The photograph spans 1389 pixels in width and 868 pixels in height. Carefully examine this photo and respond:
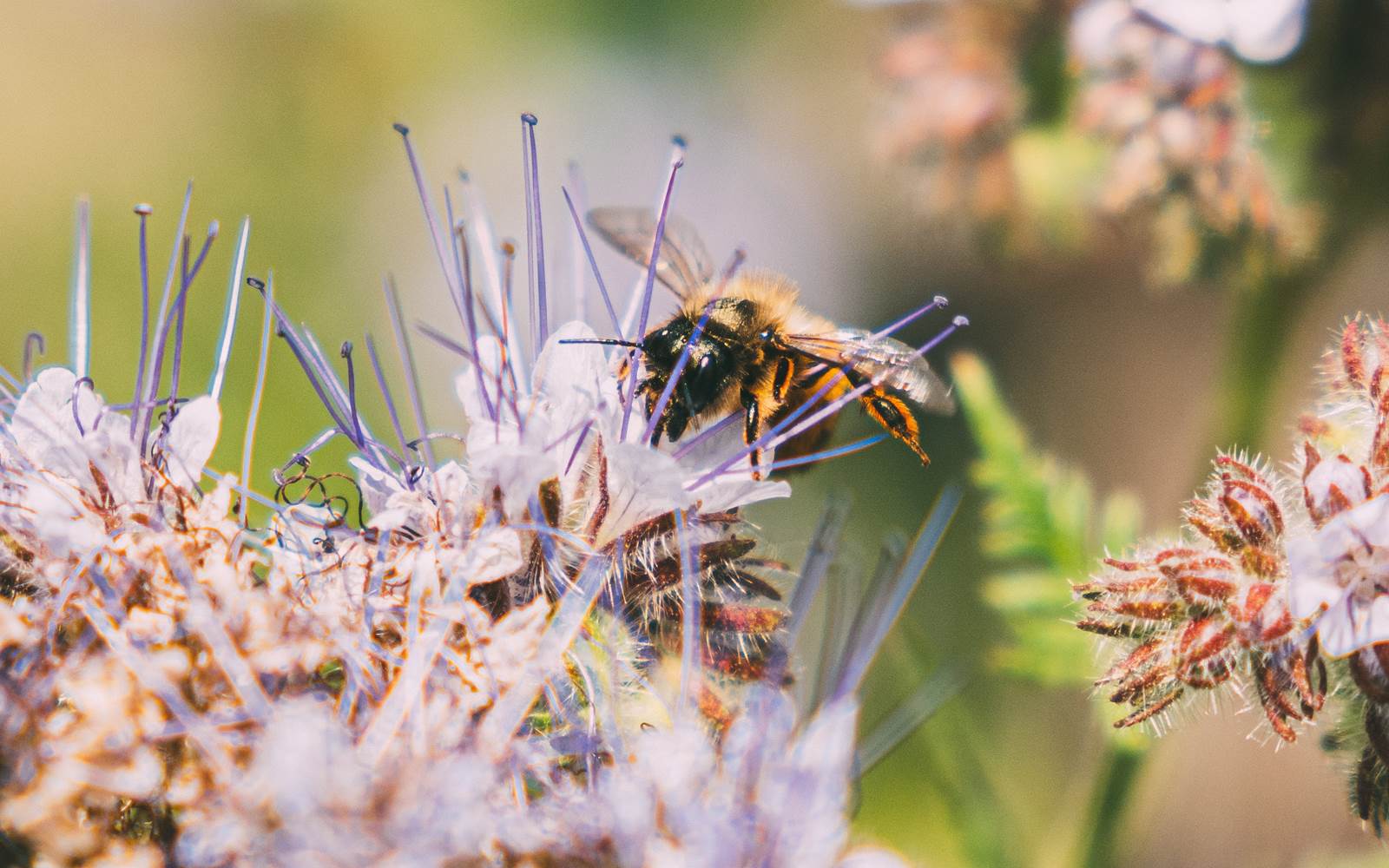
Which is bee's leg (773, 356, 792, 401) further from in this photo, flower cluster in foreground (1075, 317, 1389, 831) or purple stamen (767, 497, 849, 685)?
flower cluster in foreground (1075, 317, 1389, 831)

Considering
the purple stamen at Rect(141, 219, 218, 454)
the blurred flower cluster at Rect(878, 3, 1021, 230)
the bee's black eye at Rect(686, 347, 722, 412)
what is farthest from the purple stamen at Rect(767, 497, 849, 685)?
the blurred flower cluster at Rect(878, 3, 1021, 230)

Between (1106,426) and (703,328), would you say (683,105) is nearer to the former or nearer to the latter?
(1106,426)

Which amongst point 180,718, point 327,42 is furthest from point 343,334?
point 180,718

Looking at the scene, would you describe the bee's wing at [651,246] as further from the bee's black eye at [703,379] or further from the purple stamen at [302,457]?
the purple stamen at [302,457]

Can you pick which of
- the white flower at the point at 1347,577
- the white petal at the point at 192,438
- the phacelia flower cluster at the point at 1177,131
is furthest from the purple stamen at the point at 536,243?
the phacelia flower cluster at the point at 1177,131

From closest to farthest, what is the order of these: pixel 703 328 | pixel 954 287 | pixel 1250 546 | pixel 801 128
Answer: pixel 1250 546 < pixel 703 328 < pixel 954 287 < pixel 801 128
